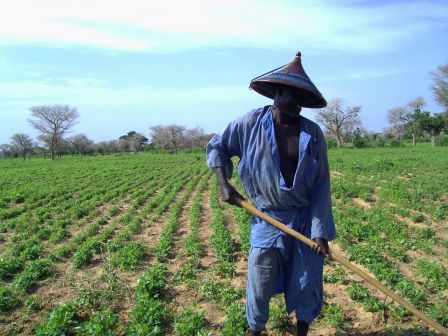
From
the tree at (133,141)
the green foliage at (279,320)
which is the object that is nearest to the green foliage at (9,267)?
the green foliage at (279,320)

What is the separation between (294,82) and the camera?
2988mm

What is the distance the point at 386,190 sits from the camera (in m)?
11.4

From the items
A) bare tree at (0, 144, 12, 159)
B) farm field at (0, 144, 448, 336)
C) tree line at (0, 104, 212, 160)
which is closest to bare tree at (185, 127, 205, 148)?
tree line at (0, 104, 212, 160)

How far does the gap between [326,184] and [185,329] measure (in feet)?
6.02

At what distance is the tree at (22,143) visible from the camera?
65.8 meters

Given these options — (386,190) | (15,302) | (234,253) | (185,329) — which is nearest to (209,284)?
(185,329)

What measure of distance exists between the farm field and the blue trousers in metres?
0.72

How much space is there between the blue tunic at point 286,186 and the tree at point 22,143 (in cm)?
6866

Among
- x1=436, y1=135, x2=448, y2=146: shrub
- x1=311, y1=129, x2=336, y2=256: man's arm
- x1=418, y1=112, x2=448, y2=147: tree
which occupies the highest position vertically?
x1=418, y1=112, x2=448, y2=147: tree

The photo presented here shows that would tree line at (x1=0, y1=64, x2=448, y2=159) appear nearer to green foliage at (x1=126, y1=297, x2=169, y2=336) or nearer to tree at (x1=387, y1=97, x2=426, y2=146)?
tree at (x1=387, y1=97, x2=426, y2=146)

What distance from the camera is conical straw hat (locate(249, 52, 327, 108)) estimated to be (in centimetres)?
301

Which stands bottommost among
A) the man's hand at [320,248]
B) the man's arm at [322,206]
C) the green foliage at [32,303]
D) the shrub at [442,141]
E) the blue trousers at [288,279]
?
the green foliage at [32,303]

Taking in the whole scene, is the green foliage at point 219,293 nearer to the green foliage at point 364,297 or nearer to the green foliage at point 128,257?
the green foliage at point 364,297

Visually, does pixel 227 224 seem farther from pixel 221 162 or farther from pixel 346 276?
pixel 221 162
